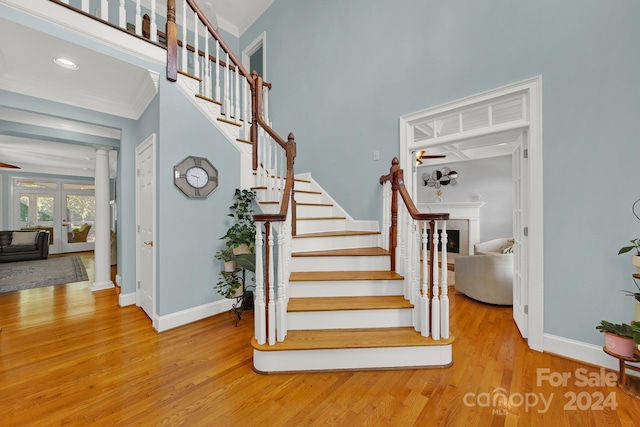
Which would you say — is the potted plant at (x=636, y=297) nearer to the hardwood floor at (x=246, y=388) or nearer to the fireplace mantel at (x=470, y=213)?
the hardwood floor at (x=246, y=388)

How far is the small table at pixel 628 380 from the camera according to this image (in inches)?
68.4

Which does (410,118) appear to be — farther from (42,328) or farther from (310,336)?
(42,328)

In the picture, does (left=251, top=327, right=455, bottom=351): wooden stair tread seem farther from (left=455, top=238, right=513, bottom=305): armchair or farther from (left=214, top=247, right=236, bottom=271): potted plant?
(left=455, top=238, right=513, bottom=305): armchair

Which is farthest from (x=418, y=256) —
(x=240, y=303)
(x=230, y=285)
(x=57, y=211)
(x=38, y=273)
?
(x=57, y=211)

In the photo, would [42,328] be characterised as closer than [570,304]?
No

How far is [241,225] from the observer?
10.7 ft

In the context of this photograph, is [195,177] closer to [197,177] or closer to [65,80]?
[197,177]

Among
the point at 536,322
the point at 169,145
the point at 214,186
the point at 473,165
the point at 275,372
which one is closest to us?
the point at 275,372

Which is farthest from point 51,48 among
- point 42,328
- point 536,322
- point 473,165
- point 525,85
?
point 473,165

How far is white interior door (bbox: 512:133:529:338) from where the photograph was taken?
2461mm

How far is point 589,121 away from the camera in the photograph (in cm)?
207

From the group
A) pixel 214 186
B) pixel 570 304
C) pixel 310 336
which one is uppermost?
pixel 214 186

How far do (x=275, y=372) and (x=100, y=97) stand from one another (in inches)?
151

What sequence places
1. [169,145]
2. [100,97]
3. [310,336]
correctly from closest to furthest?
[310,336] < [169,145] < [100,97]
